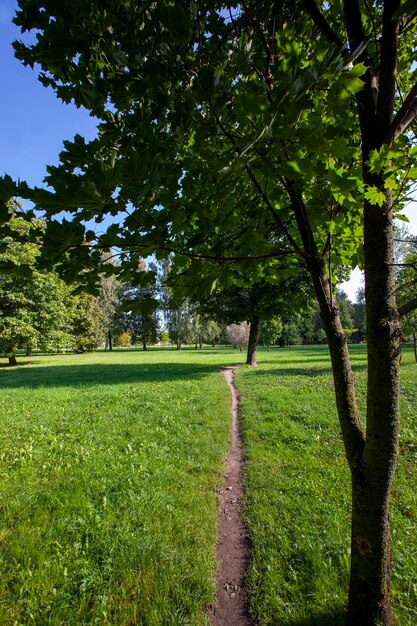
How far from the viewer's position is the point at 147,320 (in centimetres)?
5628

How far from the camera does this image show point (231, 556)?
3293 mm

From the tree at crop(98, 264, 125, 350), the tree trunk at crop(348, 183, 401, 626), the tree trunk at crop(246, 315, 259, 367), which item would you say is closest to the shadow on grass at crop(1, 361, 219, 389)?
the tree trunk at crop(246, 315, 259, 367)

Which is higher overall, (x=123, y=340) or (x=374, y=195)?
(x=374, y=195)

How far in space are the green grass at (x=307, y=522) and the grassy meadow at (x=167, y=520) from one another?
0.01 meters

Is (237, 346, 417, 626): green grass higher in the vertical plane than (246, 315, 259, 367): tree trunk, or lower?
lower

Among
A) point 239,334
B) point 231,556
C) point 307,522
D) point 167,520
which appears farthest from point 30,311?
point 239,334

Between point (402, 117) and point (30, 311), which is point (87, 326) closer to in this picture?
point (30, 311)

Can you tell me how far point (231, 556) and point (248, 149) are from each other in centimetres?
395

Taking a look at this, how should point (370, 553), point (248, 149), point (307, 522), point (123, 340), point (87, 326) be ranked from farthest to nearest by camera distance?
point (123, 340) < point (87, 326) < point (307, 522) < point (370, 553) < point (248, 149)

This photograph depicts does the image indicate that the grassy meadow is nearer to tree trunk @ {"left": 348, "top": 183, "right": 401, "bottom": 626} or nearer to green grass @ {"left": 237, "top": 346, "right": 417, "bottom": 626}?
green grass @ {"left": 237, "top": 346, "right": 417, "bottom": 626}

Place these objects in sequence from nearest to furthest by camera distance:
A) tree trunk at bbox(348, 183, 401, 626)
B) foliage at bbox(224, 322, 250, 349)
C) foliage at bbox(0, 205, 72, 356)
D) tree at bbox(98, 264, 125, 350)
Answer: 1. tree trunk at bbox(348, 183, 401, 626)
2. foliage at bbox(0, 205, 72, 356)
3. foliage at bbox(224, 322, 250, 349)
4. tree at bbox(98, 264, 125, 350)

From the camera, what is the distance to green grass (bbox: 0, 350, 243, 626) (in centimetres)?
268

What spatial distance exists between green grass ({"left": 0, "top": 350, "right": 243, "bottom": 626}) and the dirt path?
0.38 feet


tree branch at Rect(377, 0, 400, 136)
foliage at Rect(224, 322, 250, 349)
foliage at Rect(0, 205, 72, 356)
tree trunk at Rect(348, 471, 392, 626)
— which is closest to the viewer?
tree branch at Rect(377, 0, 400, 136)
